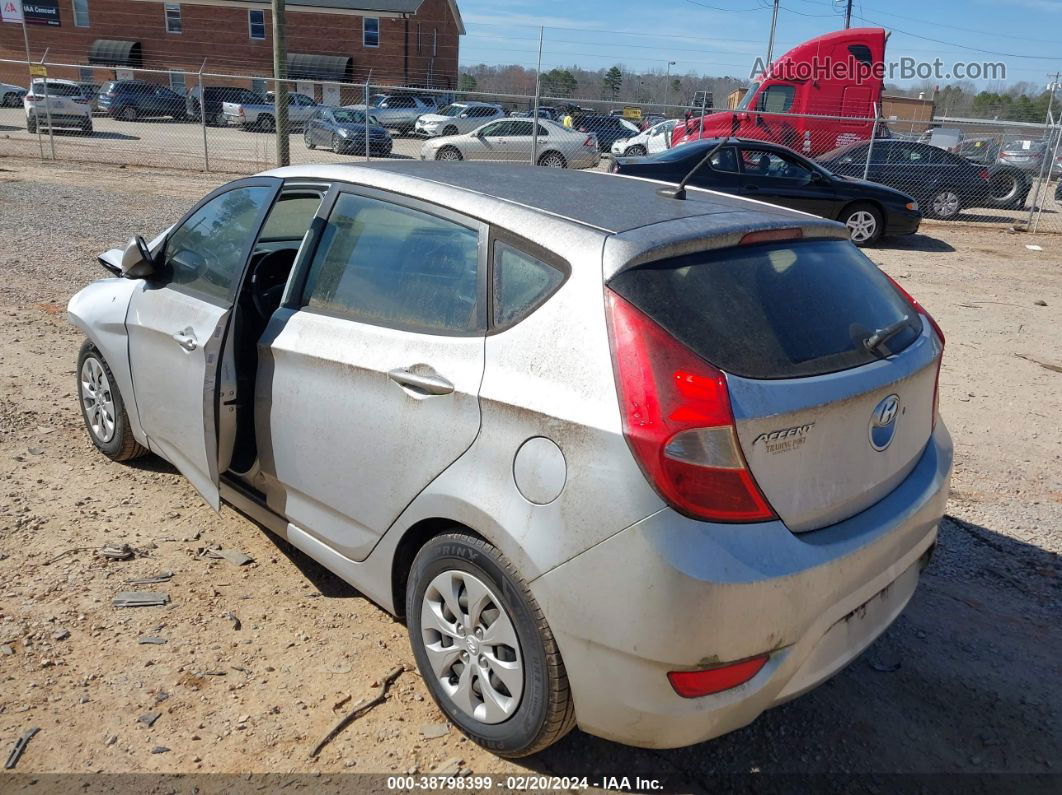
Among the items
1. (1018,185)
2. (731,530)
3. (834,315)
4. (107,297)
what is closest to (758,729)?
(731,530)

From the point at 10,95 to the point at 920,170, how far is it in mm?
38581

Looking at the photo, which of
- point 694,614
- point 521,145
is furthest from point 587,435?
point 521,145

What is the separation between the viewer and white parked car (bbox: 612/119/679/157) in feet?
83.5

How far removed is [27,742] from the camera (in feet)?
8.56

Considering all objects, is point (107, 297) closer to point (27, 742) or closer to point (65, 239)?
point (27, 742)

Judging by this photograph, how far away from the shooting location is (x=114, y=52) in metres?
46.7

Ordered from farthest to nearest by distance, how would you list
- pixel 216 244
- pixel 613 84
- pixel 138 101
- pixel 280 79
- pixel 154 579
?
pixel 613 84
pixel 138 101
pixel 280 79
pixel 216 244
pixel 154 579

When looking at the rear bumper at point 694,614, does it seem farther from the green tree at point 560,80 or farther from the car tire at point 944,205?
the green tree at point 560,80

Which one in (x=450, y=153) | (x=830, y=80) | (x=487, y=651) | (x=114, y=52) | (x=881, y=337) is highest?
(x=830, y=80)

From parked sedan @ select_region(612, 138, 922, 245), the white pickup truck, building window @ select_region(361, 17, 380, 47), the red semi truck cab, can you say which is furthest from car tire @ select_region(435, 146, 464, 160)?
building window @ select_region(361, 17, 380, 47)

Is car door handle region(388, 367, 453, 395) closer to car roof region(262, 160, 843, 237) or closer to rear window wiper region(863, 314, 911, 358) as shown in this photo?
car roof region(262, 160, 843, 237)

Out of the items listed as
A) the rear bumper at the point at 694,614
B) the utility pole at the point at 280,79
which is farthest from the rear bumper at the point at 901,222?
the rear bumper at the point at 694,614

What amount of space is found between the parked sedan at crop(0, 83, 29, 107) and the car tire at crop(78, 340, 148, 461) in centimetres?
4053

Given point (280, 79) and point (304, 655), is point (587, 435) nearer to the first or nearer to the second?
point (304, 655)
